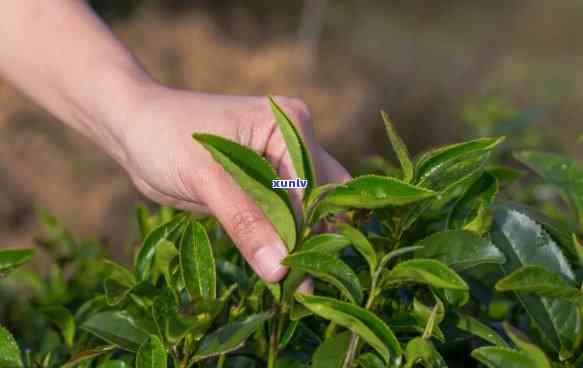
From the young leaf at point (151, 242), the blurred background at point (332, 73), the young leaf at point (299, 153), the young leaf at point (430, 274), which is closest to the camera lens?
the young leaf at point (430, 274)

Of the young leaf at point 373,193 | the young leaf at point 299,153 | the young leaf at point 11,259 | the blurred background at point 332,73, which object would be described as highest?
the young leaf at point 299,153

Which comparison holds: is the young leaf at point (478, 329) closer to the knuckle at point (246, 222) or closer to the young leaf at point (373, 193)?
the young leaf at point (373, 193)

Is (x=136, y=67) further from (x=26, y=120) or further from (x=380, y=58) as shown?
(x=380, y=58)

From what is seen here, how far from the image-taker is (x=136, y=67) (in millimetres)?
1274

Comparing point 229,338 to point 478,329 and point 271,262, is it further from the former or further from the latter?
point 478,329

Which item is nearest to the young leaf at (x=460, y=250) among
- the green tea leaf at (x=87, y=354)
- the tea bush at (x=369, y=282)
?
the tea bush at (x=369, y=282)

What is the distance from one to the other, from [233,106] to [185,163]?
11 cm

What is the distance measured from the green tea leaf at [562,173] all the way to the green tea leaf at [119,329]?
47 centimetres

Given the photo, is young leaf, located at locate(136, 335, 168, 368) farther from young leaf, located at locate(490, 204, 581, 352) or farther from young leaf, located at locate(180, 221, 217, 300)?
young leaf, located at locate(490, 204, 581, 352)

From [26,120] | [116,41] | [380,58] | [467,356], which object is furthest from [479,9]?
[467,356]

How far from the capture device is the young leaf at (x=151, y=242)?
83cm

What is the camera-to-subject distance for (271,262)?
2.42 feet

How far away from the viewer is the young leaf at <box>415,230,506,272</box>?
653 mm

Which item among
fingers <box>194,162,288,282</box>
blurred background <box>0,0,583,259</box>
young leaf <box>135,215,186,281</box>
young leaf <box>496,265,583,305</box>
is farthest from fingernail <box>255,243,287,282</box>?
blurred background <box>0,0,583,259</box>
